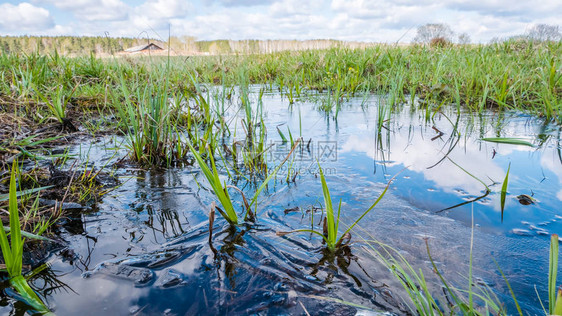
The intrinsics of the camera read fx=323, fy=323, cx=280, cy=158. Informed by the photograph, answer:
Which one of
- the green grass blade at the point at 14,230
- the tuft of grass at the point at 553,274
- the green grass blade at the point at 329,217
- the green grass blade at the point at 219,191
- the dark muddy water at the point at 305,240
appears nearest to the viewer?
the tuft of grass at the point at 553,274

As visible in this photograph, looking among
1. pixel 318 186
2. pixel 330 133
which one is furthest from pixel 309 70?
pixel 318 186

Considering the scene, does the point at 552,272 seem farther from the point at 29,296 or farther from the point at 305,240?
the point at 29,296

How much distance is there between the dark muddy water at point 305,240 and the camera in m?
1.05

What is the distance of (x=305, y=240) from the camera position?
4.53 feet

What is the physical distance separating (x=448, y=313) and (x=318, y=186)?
104 cm

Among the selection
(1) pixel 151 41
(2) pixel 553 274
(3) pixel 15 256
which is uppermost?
(1) pixel 151 41

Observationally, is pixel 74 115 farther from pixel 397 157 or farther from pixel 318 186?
pixel 397 157

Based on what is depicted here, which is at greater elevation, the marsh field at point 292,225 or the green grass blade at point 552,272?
the green grass blade at point 552,272

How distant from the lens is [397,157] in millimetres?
2357

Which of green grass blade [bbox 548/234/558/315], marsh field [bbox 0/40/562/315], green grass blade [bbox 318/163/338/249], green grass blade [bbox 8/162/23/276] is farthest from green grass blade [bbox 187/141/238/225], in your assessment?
green grass blade [bbox 548/234/558/315]

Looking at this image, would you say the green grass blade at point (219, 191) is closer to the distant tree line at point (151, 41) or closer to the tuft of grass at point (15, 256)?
the tuft of grass at point (15, 256)

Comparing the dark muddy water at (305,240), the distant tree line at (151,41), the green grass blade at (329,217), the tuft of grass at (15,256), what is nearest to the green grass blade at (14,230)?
the tuft of grass at (15,256)

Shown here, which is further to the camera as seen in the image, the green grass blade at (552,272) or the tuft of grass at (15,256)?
the tuft of grass at (15,256)

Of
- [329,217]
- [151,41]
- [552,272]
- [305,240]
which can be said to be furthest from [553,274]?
[151,41]
